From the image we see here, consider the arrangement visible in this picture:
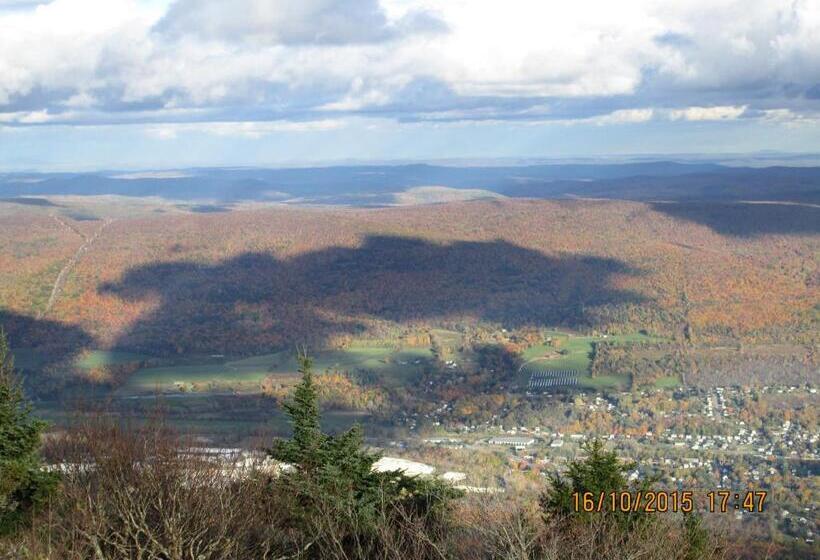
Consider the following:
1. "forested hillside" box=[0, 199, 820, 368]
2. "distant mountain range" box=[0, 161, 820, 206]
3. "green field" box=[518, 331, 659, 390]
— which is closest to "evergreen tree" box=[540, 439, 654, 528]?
"green field" box=[518, 331, 659, 390]

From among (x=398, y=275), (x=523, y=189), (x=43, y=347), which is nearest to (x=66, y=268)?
(x=43, y=347)

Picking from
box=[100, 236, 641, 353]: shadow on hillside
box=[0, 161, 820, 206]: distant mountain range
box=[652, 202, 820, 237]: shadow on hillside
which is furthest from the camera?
box=[0, 161, 820, 206]: distant mountain range

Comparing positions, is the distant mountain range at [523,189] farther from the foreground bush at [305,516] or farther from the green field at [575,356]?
the foreground bush at [305,516]

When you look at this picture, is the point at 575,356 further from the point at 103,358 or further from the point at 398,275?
the point at 103,358

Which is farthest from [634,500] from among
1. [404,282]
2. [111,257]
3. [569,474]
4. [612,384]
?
[111,257]

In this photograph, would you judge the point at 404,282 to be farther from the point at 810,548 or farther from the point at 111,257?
the point at 810,548

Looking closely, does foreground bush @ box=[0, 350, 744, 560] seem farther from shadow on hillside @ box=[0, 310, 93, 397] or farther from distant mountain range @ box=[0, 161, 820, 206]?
distant mountain range @ box=[0, 161, 820, 206]
